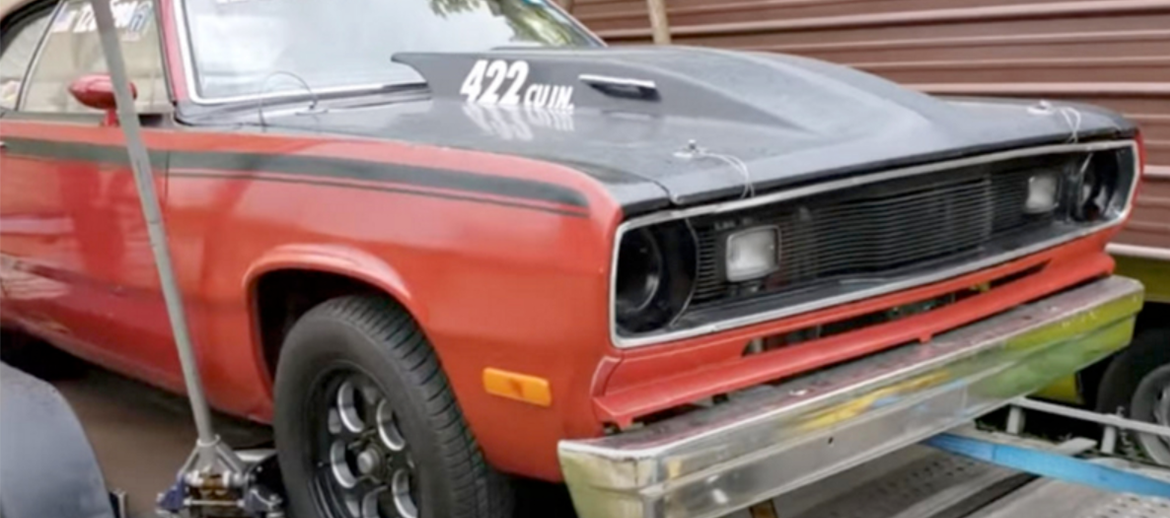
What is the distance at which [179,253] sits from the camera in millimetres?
3219

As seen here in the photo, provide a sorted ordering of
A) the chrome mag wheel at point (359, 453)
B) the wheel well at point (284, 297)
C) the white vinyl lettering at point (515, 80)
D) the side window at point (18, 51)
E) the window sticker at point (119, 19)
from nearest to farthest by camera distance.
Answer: the chrome mag wheel at point (359, 453) < the wheel well at point (284, 297) < the white vinyl lettering at point (515, 80) < the window sticker at point (119, 19) < the side window at point (18, 51)

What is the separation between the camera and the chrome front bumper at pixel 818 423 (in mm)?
2186

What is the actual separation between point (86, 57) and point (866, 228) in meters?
2.78

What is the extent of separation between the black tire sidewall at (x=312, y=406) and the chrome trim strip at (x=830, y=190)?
0.58 meters

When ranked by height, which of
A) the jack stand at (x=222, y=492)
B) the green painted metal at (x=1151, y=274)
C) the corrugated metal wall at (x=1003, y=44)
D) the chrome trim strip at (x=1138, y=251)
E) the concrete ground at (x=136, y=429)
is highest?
the corrugated metal wall at (x=1003, y=44)

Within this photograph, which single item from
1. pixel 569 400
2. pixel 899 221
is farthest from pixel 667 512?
pixel 899 221

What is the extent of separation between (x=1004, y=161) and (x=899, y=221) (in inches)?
17.3

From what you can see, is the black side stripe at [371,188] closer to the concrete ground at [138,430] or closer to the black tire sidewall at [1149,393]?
the concrete ground at [138,430]

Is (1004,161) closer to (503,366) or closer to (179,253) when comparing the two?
(503,366)

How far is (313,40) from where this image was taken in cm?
356

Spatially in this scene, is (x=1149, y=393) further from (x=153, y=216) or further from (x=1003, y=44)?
(x=153, y=216)

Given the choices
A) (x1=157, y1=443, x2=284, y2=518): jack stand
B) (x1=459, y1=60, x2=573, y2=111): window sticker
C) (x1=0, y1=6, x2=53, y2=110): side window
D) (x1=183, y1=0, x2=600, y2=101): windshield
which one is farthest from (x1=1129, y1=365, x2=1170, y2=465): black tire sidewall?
(x1=0, y1=6, x2=53, y2=110): side window

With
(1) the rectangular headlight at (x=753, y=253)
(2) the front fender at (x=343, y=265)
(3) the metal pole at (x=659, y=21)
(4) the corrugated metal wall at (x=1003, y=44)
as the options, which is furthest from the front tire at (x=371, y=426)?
(3) the metal pole at (x=659, y=21)

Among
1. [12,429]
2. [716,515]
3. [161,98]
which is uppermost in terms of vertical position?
[161,98]
